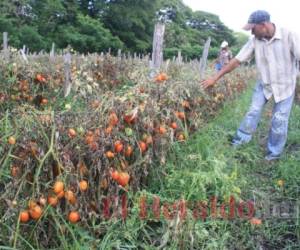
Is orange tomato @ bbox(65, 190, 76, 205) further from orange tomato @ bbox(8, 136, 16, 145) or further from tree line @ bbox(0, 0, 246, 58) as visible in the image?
tree line @ bbox(0, 0, 246, 58)

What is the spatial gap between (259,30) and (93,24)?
88.0 feet

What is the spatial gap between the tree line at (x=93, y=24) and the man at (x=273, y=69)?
2169 centimetres

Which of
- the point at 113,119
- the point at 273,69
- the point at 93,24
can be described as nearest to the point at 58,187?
the point at 113,119

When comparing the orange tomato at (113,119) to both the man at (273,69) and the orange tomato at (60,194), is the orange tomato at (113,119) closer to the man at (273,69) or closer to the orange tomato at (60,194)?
the orange tomato at (60,194)

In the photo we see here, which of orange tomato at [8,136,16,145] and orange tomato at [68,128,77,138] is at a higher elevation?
orange tomato at [68,128,77,138]

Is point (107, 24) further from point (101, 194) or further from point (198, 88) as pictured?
point (101, 194)

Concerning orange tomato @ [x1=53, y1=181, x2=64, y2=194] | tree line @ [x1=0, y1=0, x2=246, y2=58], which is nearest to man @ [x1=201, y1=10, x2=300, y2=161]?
orange tomato @ [x1=53, y1=181, x2=64, y2=194]

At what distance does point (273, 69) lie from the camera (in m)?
4.99

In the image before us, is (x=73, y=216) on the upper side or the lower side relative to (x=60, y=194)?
lower

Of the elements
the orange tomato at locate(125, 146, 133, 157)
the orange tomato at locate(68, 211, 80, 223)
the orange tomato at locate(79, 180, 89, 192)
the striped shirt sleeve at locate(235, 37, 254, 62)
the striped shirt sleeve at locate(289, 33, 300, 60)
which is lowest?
the orange tomato at locate(68, 211, 80, 223)

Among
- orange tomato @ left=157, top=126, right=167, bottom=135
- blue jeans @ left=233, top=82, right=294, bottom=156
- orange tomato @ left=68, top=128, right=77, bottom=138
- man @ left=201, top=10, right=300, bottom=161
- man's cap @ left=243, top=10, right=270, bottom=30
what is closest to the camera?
orange tomato @ left=68, top=128, right=77, bottom=138

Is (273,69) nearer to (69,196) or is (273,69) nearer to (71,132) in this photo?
(71,132)

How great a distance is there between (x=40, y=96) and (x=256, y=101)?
282 centimetres

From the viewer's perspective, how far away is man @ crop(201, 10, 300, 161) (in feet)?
15.8
